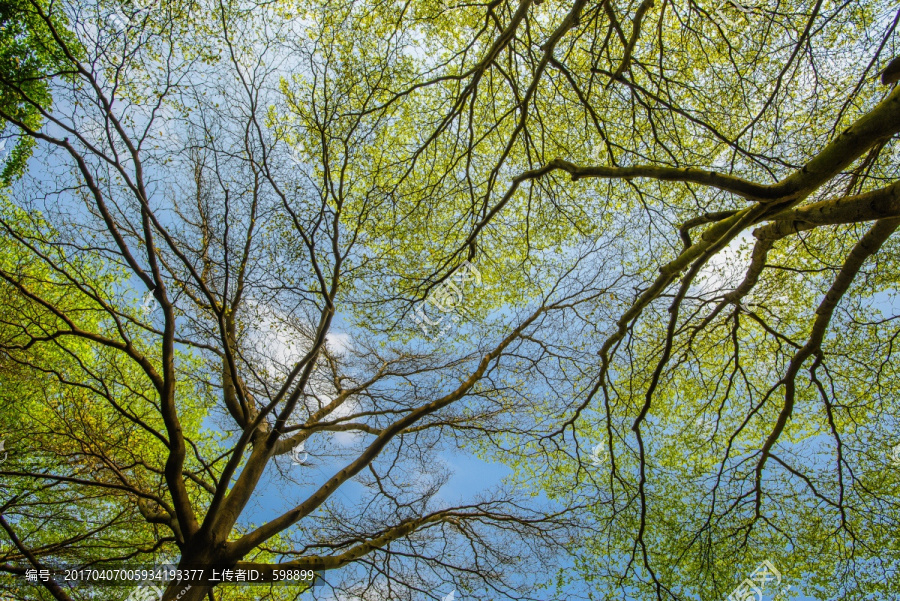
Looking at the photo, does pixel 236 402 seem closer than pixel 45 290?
Yes

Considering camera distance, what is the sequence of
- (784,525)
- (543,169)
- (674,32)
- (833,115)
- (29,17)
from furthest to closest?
(674,32) → (784,525) → (833,115) → (29,17) → (543,169)

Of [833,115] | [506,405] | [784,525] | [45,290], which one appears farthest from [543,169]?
[45,290]

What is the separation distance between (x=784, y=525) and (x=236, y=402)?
8513 mm

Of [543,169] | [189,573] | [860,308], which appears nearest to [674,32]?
[543,169]

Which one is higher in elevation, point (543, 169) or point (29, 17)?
point (29, 17)

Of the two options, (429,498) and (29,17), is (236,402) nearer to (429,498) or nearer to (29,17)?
(429,498)

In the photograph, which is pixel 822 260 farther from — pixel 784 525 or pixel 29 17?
pixel 29 17

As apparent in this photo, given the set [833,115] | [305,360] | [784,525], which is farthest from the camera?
[784,525]

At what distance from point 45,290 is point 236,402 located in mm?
4289

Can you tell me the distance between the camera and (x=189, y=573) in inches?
170

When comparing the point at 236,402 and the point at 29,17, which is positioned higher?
the point at 29,17

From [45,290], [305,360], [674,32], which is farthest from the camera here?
[45,290]

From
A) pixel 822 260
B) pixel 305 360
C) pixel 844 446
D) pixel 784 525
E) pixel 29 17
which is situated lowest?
pixel 784 525

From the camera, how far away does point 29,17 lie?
5.16 metres
